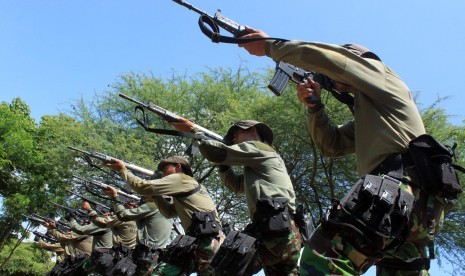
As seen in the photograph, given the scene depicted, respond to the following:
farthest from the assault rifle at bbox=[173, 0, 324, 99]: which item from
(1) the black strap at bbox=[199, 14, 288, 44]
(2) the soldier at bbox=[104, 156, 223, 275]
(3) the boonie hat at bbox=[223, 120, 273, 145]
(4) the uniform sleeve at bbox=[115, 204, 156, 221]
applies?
(4) the uniform sleeve at bbox=[115, 204, 156, 221]

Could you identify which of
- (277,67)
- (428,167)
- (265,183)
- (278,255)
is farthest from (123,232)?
(428,167)

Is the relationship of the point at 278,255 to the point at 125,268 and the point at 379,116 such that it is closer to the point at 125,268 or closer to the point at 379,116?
the point at 379,116

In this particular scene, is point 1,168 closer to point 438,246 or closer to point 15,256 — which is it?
point 15,256

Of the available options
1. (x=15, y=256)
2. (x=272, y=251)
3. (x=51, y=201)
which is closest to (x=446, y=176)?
(x=272, y=251)

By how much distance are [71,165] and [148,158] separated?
4.14 m

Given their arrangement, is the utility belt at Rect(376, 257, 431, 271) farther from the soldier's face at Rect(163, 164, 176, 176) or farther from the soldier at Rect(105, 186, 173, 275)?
the soldier at Rect(105, 186, 173, 275)

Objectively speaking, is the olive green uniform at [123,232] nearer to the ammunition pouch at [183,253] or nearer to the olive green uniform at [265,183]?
the ammunition pouch at [183,253]

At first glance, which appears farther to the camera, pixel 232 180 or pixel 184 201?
pixel 184 201

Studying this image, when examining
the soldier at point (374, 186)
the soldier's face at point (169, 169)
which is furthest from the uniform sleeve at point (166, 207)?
the soldier at point (374, 186)

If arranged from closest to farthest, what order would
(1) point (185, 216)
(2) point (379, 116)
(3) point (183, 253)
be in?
(2) point (379, 116)
(3) point (183, 253)
(1) point (185, 216)

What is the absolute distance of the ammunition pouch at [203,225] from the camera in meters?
6.70

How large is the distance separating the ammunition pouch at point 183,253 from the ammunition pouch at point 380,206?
3.96m

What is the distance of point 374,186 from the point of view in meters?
2.97

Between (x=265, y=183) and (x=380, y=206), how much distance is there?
8.62 ft
